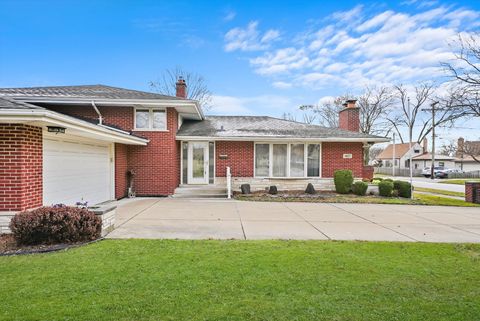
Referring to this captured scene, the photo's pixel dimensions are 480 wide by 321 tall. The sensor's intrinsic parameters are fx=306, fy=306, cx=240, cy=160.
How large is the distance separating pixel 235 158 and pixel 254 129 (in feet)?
6.63

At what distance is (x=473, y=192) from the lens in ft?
48.1

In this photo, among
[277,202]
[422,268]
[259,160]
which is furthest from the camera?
[259,160]

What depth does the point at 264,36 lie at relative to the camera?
16.7 m

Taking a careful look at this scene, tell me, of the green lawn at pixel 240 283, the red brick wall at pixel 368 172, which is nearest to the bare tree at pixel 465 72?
the red brick wall at pixel 368 172

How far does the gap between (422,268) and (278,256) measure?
2.20 meters

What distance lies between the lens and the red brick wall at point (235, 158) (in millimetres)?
14875

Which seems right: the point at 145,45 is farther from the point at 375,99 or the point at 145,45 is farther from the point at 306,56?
the point at 375,99

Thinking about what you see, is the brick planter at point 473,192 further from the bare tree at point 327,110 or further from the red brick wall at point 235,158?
the bare tree at point 327,110

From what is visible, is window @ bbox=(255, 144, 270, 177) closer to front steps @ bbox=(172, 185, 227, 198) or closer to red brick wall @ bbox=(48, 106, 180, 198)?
front steps @ bbox=(172, 185, 227, 198)

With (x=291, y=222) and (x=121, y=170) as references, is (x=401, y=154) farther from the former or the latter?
(x=291, y=222)

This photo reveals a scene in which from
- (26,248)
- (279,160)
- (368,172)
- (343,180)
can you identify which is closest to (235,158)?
(279,160)

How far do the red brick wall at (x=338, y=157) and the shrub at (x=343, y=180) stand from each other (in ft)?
1.77

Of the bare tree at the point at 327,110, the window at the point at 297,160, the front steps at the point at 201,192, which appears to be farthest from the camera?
the bare tree at the point at 327,110

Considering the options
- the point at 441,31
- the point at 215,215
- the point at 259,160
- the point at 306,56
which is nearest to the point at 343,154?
the point at 259,160
